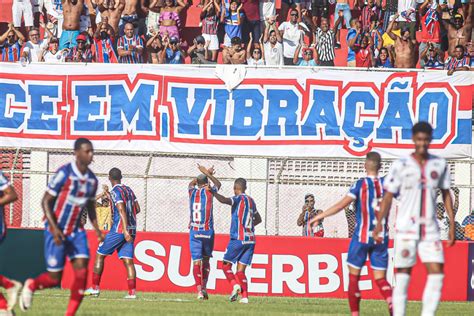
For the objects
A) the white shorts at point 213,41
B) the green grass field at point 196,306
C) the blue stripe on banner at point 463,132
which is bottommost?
the green grass field at point 196,306

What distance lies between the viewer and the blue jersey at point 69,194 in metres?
13.2

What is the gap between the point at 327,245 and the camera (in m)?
23.3

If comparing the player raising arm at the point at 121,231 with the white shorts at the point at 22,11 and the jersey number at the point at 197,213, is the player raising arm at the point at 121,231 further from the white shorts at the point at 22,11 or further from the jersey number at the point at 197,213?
the white shorts at the point at 22,11

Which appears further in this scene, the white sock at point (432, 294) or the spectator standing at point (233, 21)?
the spectator standing at point (233, 21)

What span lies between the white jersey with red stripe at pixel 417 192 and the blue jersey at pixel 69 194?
3576 millimetres

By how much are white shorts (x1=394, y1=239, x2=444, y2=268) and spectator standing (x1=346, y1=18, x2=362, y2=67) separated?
15334 mm

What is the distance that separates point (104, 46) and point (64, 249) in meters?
15.5

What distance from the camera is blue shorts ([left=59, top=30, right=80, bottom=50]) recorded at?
28.8 m

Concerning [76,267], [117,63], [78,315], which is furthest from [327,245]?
[76,267]

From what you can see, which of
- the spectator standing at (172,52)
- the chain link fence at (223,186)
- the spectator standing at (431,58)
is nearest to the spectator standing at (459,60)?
the spectator standing at (431,58)

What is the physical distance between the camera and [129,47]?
28.1m

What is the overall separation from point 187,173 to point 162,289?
4079 millimetres

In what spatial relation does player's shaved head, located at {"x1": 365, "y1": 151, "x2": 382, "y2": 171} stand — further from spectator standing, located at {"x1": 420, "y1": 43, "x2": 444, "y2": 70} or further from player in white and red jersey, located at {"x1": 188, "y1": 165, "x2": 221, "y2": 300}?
spectator standing, located at {"x1": 420, "y1": 43, "x2": 444, "y2": 70}

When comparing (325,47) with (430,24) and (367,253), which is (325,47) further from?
(367,253)
